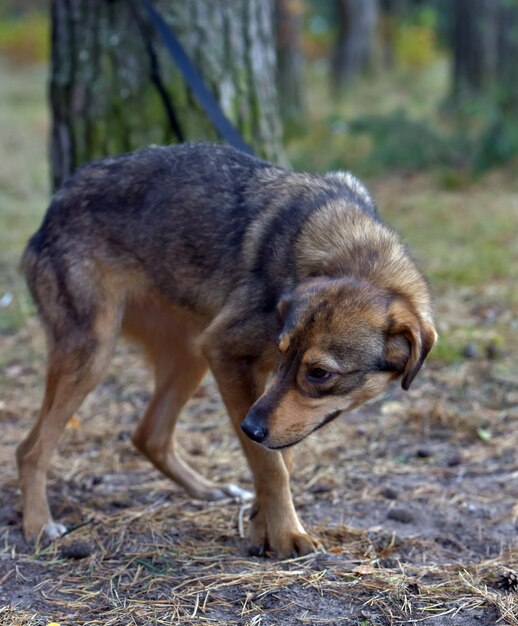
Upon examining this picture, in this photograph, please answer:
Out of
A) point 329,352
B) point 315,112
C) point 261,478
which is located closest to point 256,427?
point 329,352

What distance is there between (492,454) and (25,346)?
3798mm

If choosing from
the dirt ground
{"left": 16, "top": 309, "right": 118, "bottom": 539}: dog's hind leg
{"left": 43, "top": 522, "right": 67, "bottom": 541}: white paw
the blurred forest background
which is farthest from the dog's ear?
the blurred forest background

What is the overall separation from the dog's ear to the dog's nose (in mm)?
622

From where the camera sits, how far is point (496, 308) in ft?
25.2

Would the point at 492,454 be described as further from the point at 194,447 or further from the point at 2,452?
the point at 2,452

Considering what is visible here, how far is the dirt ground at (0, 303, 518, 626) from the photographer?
3697 mm

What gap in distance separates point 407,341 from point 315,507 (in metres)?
1.34

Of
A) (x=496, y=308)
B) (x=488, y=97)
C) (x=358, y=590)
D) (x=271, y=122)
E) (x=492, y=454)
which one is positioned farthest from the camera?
(x=488, y=97)

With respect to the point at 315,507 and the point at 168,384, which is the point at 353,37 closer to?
the point at 168,384

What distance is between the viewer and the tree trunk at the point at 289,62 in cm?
1581

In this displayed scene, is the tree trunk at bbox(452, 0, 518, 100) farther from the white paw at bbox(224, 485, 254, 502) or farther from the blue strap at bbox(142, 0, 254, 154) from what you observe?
the white paw at bbox(224, 485, 254, 502)

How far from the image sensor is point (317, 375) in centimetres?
382

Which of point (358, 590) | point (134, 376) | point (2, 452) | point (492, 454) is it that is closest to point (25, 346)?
point (134, 376)

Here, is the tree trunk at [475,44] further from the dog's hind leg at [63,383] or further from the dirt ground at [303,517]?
the dog's hind leg at [63,383]
